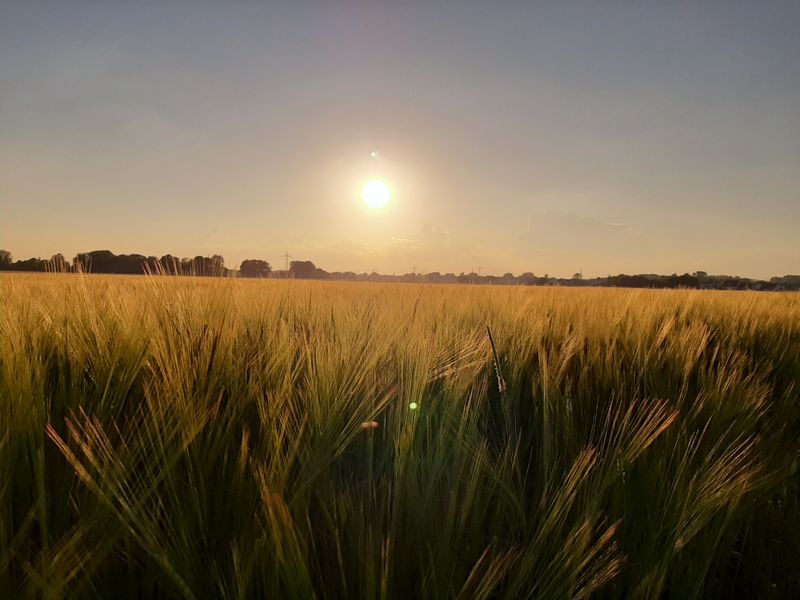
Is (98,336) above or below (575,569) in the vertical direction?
above

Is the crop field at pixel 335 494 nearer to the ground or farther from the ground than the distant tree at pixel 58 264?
nearer to the ground

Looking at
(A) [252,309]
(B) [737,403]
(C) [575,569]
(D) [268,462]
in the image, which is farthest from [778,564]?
(A) [252,309]

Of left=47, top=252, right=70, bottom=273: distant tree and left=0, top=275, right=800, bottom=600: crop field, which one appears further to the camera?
left=47, top=252, right=70, bottom=273: distant tree

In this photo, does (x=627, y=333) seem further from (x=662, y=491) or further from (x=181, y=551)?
(x=181, y=551)

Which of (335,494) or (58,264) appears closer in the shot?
(335,494)

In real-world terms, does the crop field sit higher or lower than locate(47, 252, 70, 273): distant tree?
lower

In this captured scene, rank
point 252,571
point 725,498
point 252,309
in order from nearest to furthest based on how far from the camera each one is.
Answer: point 252,571 < point 725,498 < point 252,309

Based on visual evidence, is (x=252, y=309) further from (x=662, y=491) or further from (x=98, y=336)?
(x=662, y=491)

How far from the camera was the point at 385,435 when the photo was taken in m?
0.92

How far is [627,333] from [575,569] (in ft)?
6.25

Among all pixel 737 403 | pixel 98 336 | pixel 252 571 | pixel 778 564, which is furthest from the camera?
pixel 737 403

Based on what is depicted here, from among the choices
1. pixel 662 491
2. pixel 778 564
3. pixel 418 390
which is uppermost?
pixel 418 390

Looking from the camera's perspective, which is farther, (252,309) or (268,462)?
(252,309)

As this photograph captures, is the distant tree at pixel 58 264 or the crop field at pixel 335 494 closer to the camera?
the crop field at pixel 335 494
